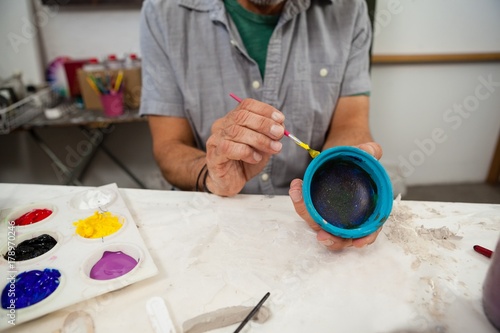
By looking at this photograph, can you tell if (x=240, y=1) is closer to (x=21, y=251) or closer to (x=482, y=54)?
(x=21, y=251)

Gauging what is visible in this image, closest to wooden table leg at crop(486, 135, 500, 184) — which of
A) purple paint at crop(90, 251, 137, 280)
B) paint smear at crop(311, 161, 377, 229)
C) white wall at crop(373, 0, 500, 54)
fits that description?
white wall at crop(373, 0, 500, 54)

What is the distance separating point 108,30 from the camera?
1.87 metres

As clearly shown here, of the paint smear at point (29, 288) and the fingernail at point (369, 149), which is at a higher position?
the fingernail at point (369, 149)

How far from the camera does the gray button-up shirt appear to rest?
107cm

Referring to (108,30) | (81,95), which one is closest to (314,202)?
(81,95)

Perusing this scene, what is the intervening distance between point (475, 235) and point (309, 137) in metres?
0.57

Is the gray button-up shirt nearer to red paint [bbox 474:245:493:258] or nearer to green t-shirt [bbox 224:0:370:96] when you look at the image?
green t-shirt [bbox 224:0:370:96]

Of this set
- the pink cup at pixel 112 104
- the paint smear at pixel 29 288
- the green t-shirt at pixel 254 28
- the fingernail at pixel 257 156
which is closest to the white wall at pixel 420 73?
the pink cup at pixel 112 104

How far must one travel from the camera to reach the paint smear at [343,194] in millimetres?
624

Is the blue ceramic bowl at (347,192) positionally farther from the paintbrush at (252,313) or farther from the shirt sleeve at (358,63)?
the shirt sleeve at (358,63)

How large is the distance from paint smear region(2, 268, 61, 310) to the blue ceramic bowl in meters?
0.44

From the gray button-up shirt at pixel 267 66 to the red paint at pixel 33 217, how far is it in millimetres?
475

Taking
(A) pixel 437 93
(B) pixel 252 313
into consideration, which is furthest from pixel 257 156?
(A) pixel 437 93

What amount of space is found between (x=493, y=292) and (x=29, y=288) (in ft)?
2.32
